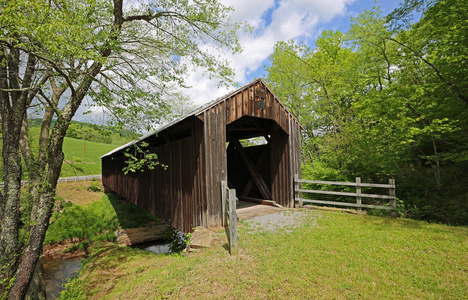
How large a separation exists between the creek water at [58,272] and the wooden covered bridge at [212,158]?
3.58 m

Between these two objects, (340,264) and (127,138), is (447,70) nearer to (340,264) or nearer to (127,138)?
(340,264)

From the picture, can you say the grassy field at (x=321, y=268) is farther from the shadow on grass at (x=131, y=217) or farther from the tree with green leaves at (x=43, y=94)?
the shadow on grass at (x=131, y=217)

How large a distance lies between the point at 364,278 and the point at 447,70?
990cm

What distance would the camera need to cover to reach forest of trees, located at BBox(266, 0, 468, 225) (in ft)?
27.9

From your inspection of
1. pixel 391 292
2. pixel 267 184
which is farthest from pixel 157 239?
pixel 391 292

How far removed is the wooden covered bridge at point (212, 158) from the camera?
21.5ft

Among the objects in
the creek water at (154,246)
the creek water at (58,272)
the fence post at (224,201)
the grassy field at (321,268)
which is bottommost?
the creek water at (154,246)

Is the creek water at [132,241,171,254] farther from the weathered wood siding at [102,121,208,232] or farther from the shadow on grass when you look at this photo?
the weathered wood siding at [102,121,208,232]

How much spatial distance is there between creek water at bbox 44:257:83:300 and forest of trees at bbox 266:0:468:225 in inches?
463

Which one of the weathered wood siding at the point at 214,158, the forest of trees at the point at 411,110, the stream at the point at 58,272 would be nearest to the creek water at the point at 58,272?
the stream at the point at 58,272

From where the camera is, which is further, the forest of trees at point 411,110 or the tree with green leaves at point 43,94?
the forest of trees at point 411,110

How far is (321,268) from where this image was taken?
3984mm

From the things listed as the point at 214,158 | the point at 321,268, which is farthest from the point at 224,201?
the point at 321,268

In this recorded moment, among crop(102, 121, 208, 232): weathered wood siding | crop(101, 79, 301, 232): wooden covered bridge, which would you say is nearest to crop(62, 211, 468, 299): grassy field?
crop(102, 121, 208, 232): weathered wood siding
